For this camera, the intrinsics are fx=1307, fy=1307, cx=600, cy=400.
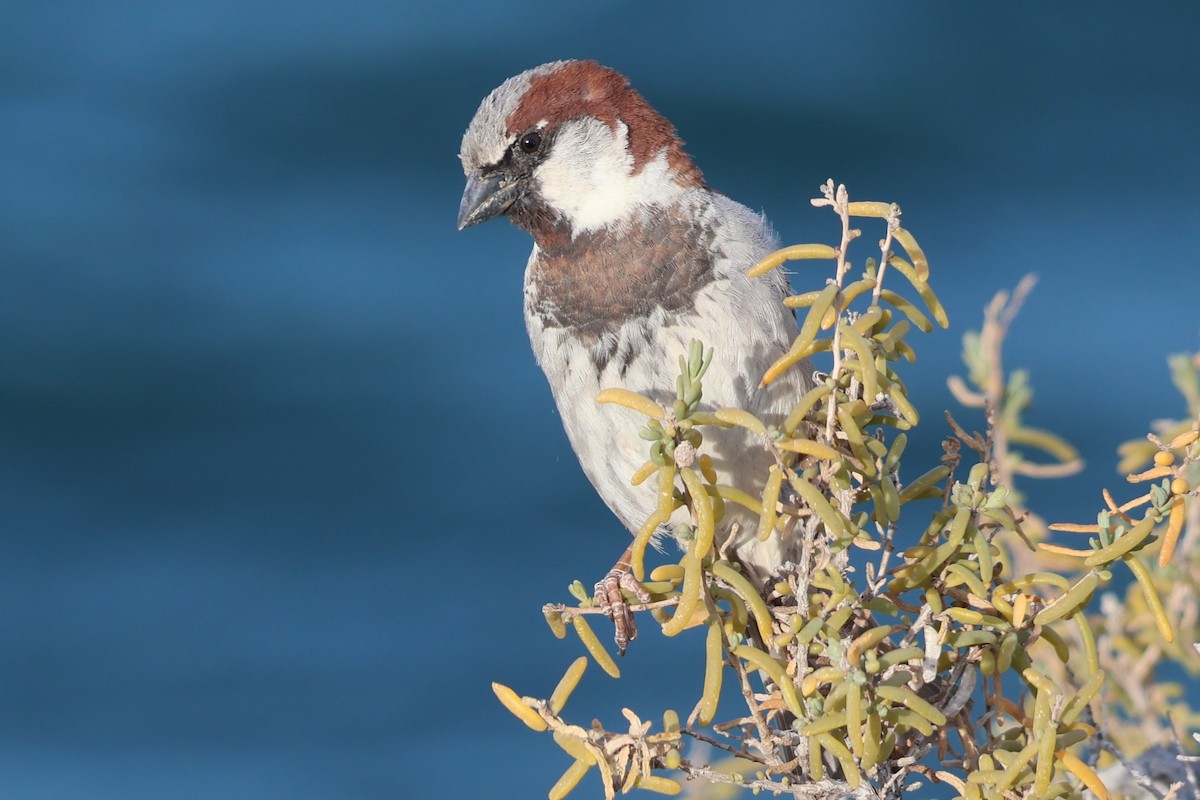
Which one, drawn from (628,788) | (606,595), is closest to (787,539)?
(606,595)

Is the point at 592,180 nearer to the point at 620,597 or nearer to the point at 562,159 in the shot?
the point at 562,159

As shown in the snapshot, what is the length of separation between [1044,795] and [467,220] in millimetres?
1236

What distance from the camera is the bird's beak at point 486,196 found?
Answer: 203cm

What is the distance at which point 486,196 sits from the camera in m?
2.05

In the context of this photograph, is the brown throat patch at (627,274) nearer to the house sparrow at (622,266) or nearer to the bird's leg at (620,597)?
the house sparrow at (622,266)

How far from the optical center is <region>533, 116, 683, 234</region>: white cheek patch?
204 cm

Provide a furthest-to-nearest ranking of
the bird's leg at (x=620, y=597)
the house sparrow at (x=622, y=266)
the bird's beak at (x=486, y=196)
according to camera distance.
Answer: the bird's beak at (x=486, y=196), the house sparrow at (x=622, y=266), the bird's leg at (x=620, y=597)

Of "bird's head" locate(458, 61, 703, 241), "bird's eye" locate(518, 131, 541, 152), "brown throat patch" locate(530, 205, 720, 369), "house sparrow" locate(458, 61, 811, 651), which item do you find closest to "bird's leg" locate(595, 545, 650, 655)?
"house sparrow" locate(458, 61, 811, 651)

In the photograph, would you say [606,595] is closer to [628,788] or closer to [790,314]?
[790,314]

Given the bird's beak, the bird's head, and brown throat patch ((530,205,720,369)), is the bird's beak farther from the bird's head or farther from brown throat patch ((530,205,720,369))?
brown throat patch ((530,205,720,369))

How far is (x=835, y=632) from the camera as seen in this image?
1.17m

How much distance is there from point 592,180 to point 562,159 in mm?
58

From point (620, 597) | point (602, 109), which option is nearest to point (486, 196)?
point (602, 109)

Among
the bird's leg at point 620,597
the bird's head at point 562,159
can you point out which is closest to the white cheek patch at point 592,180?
→ the bird's head at point 562,159
